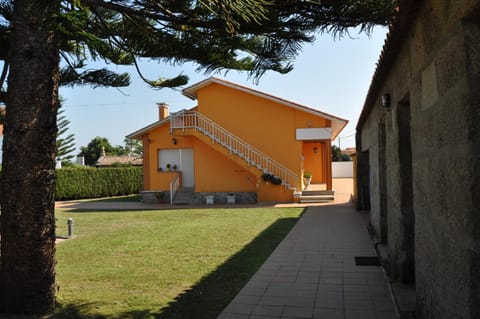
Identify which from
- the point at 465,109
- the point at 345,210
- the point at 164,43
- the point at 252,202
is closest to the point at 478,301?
the point at 465,109

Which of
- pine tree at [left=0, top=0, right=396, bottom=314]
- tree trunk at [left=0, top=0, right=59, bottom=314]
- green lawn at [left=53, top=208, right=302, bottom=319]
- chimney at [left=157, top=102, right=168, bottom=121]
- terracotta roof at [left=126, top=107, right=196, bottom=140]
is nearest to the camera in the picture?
pine tree at [left=0, top=0, right=396, bottom=314]

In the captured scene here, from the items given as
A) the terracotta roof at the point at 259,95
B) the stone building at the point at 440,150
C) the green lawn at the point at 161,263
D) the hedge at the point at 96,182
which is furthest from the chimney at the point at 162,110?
the stone building at the point at 440,150

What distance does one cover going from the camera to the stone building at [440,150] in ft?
7.10

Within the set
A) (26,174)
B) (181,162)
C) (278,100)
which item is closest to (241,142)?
(278,100)

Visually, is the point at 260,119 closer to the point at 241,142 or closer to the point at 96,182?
the point at 241,142

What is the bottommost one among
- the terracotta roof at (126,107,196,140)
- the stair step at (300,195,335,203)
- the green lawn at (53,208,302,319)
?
the green lawn at (53,208,302,319)

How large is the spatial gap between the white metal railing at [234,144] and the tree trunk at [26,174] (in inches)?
552

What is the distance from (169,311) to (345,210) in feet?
36.4

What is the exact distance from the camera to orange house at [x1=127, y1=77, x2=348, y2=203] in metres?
18.7

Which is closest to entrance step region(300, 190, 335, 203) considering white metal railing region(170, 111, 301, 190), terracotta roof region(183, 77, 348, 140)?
white metal railing region(170, 111, 301, 190)

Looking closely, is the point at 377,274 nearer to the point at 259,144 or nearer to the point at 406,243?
the point at 406,243

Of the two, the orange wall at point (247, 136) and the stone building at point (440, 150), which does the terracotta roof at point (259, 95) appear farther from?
the stone building at point (440, 150)

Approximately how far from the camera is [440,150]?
9.09 feet

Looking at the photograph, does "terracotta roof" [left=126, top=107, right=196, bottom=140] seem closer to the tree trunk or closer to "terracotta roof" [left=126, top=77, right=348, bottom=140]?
"terracotta roof" [left=126, top=77, right=348, bottom=140]
